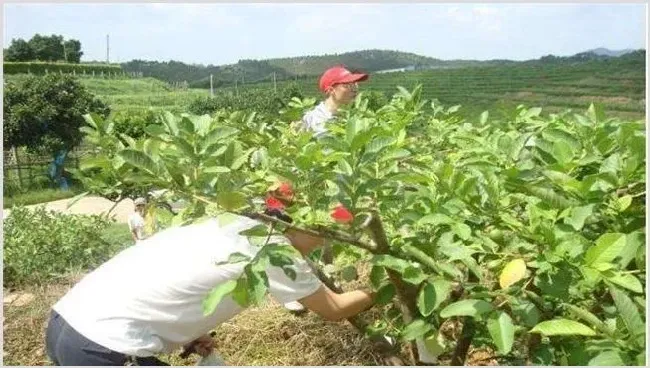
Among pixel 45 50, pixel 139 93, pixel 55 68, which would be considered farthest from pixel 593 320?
pixel 45 50

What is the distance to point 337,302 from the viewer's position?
1.50 m

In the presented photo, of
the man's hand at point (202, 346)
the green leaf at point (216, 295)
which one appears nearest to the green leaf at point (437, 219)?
the green leaf at point (216, 295)

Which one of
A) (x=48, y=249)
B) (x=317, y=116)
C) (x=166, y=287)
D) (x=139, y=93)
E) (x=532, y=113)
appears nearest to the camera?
(x=166, y=287)

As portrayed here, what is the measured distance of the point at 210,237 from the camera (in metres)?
1.45

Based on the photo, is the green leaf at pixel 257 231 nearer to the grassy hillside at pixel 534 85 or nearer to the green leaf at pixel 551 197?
the green leaf at pixel 551 197

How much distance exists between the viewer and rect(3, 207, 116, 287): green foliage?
418cm

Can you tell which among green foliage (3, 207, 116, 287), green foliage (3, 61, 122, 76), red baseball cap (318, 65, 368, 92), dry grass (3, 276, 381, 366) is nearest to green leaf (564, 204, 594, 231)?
dry grass (3, 276, 381, 366)

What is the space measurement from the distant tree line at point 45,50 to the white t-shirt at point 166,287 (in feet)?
114

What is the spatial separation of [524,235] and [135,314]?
0.79 meters

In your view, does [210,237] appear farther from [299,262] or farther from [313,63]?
[313,63]

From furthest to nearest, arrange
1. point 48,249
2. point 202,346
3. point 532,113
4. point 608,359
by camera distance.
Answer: point 48,249 → point 532,113 → point 202,346 → point 608,359

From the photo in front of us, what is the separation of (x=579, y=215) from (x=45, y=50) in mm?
37215

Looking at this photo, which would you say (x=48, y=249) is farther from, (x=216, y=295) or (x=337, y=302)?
(x=216, y=295)

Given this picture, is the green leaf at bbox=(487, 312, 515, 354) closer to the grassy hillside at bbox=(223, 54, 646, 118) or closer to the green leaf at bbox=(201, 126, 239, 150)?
the green leaf at bbox=(201, 126, 239, 150)
